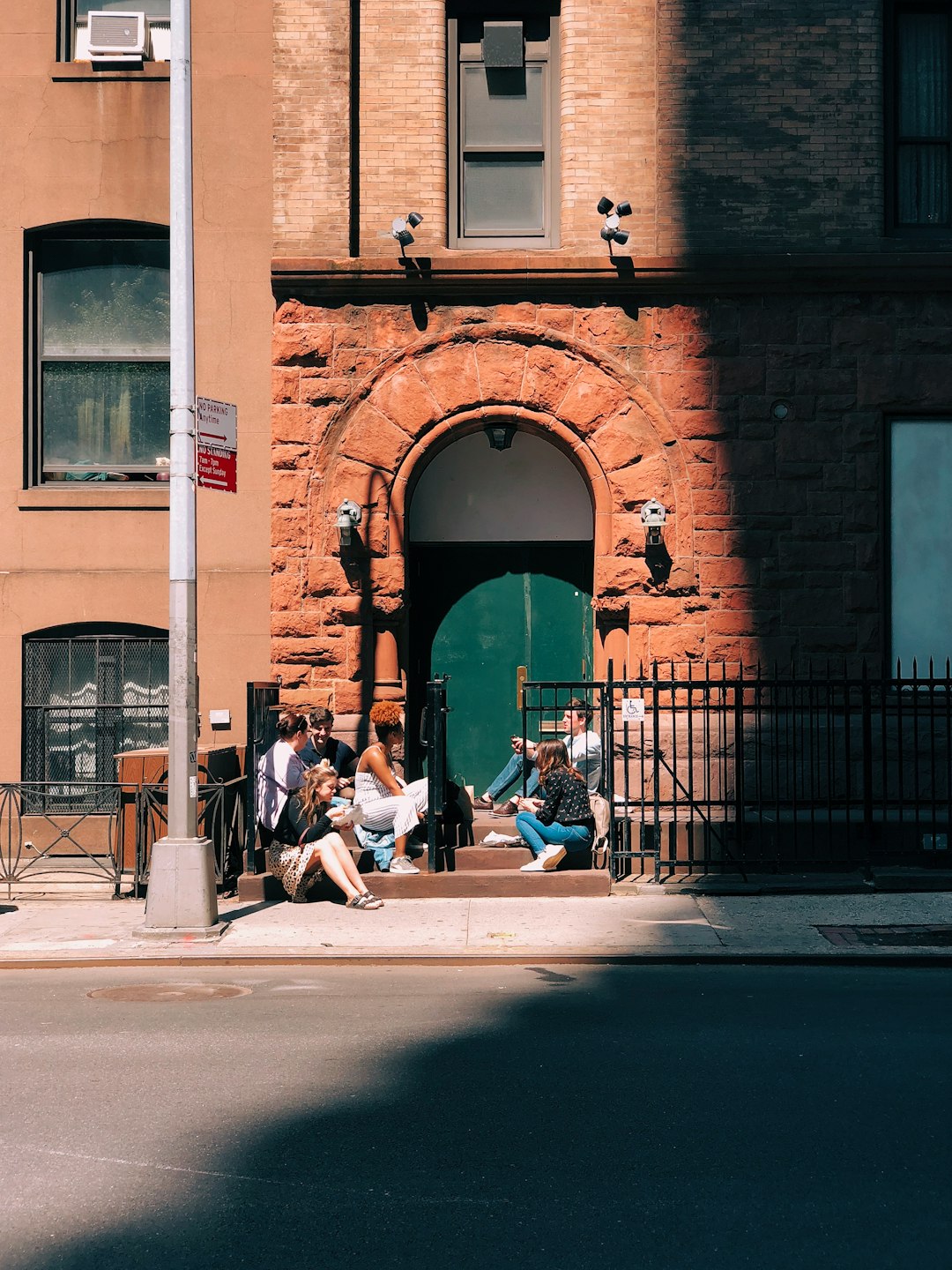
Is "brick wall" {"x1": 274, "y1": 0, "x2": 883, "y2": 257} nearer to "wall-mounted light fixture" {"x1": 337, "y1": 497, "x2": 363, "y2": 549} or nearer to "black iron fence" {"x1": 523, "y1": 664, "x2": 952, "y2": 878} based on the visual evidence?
"wall-mounted light fixture" {"x1": 337, "y1": 497, "x2": 363, "y2": 549}

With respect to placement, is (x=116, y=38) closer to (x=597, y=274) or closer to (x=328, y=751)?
(x=597, y=274)

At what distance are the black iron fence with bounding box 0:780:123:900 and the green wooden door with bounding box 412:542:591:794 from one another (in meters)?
3.65

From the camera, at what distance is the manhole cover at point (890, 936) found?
1069cm

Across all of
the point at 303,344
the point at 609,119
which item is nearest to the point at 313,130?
the point at 303,344

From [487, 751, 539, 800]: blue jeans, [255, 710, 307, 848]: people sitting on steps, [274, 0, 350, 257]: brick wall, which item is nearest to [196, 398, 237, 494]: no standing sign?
[255, 710, 307, 848]: people sitting on steps

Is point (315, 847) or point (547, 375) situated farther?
point (547, 375)

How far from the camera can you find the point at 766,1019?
833cm

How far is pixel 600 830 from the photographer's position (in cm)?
1369

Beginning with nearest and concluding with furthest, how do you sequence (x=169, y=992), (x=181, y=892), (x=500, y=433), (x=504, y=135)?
1. (x=169, y=992)
2. (x=181, y=892)
3. (x=500, y=433)
4. (x=504, y=135)

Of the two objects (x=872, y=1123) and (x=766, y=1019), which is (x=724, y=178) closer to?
(x=766, y=1019)

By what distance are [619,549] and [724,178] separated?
4.00 m

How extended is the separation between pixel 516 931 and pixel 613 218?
24.0ft

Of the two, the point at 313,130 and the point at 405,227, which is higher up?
the point at 313,130

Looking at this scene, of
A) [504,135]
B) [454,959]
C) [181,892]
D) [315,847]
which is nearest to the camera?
[454,959]
